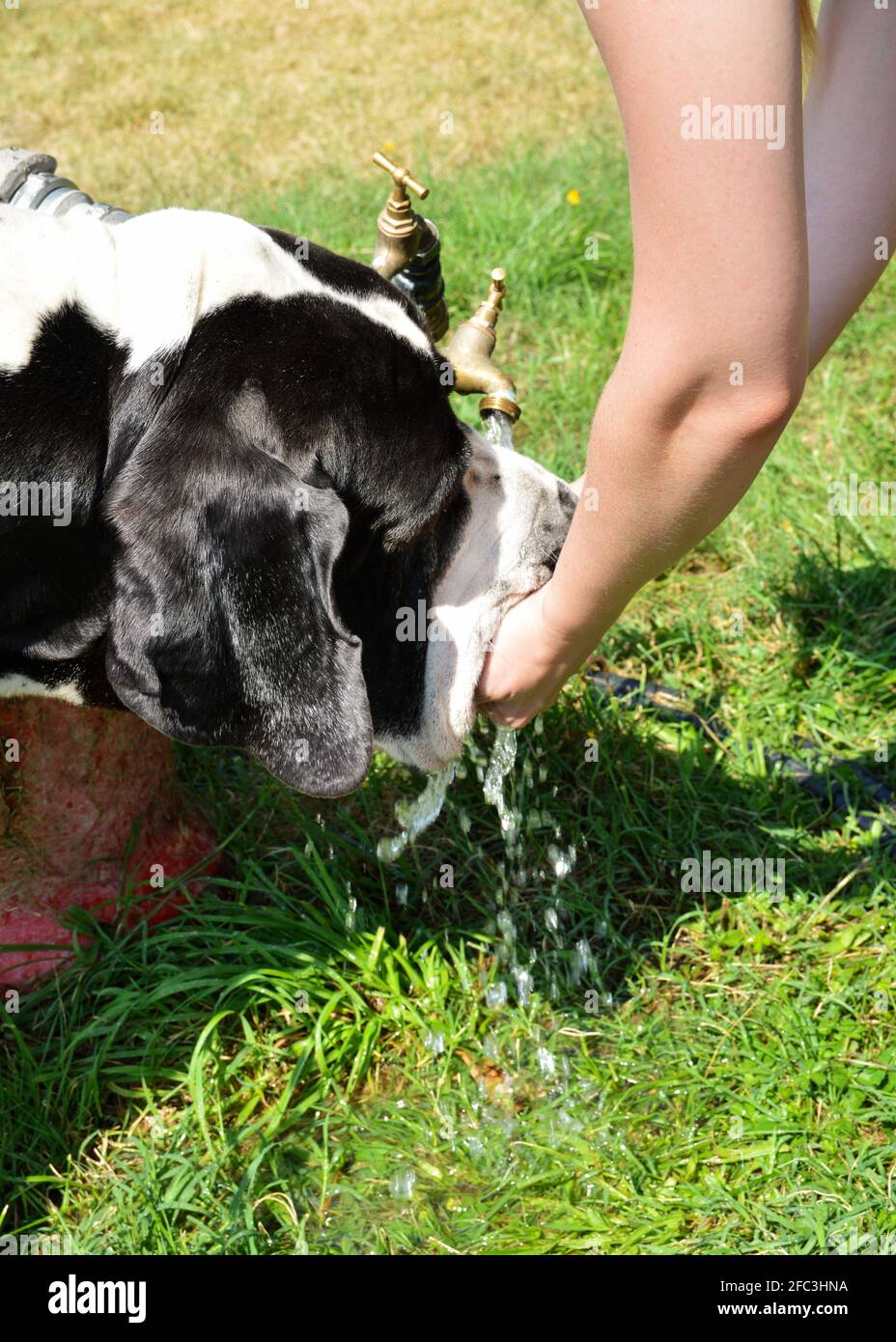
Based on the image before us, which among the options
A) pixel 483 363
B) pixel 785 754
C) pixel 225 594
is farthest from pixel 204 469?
pixel 785 754

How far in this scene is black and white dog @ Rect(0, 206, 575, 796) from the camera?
5.63ft

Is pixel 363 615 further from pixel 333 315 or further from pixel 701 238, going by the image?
pixel 701 238

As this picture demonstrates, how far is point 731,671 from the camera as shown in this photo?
3.03 m

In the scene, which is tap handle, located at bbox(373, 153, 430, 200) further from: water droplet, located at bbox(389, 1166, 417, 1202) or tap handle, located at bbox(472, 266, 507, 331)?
water droplet, located at bbox(389, 1166, 417, 1202)

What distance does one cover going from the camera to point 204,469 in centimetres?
171

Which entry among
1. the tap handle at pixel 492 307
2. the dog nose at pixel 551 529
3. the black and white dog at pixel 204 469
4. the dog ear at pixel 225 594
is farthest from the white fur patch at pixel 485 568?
the tap handle at pixel 492 307

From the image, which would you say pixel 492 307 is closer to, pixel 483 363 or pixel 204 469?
pixel 483 363

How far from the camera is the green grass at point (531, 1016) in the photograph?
2100 millimetres

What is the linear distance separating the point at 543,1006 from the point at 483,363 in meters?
1.09

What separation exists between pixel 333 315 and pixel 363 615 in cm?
42

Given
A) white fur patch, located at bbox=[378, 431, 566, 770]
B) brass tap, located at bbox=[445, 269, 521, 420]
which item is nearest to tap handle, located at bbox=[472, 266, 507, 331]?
brass tap, located at bbox=[445, 269, 521, 420]

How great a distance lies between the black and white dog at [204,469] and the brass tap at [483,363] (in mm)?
318

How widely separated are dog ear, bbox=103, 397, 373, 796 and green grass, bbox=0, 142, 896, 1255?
705 mm

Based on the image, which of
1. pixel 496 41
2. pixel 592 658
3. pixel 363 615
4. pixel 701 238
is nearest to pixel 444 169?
pixel 496 41
